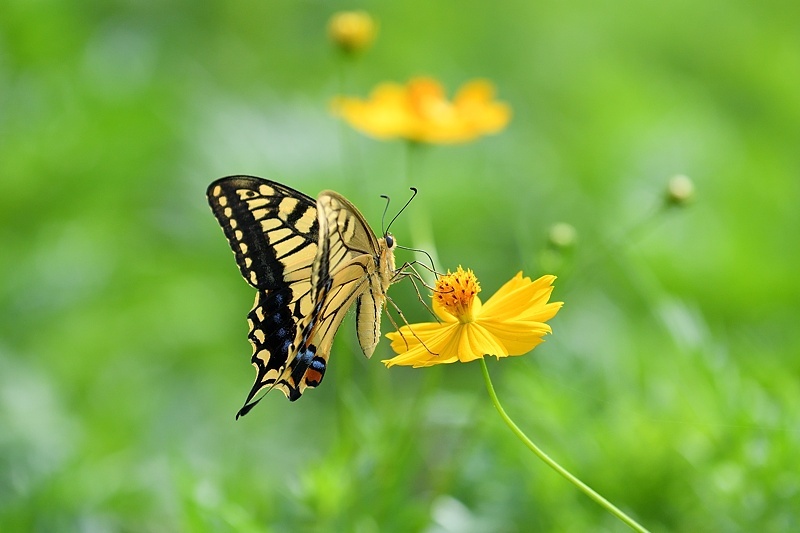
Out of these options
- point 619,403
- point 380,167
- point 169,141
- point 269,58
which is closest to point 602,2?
point 269,58

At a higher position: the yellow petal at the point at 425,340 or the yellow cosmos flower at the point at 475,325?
the yellow cosmos flower at the point at 475,325

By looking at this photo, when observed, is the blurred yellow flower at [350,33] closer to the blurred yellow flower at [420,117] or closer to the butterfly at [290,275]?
the blurred yellow flower at [420,117]

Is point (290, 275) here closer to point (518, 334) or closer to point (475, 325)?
point (475, 325)

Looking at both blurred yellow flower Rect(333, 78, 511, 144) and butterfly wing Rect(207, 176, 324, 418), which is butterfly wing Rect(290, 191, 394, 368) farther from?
blurred yellow flower Rect(333, 78, 511, 144)

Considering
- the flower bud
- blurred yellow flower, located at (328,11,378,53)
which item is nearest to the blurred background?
blurred yellow flower, located at (328,11,378,53)

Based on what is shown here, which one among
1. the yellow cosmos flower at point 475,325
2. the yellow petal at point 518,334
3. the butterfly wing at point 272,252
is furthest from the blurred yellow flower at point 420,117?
the yellow petal at point 518,334

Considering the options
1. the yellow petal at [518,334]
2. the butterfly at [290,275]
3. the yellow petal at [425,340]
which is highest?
the yellow petal at [518,334]

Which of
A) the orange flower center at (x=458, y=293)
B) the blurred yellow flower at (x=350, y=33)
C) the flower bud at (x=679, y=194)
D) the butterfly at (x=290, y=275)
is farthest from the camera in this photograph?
the blurred yellow flower at (x=350, y=33)

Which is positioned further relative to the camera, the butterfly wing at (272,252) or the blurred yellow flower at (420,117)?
the blurred yellow flower at (420,117)
